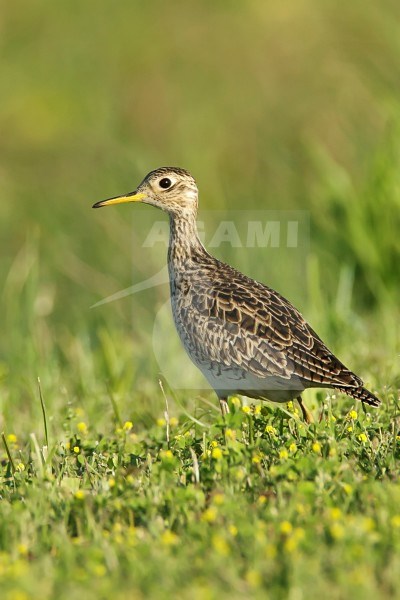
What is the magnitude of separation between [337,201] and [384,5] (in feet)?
28.5

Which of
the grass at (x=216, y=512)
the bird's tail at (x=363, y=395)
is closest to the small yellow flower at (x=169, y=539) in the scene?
the grass at (x=216, y=512)

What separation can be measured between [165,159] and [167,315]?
5.56 m

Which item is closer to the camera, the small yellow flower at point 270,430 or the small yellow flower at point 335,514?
the small yellow flower at point 335,514

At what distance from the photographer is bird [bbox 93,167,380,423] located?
6059 mm

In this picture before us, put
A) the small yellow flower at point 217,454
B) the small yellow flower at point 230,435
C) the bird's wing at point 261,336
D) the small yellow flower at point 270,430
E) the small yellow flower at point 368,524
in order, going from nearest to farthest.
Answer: the small yellow flower at point 368,524, the small yellow flower at point 217,454, the small yellow flower at point 230,435, the small yellow flower at point 270,430, the bird's wing at point 261,336

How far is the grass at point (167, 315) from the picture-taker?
4.16 metres

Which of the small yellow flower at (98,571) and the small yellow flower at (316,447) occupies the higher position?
the small yellow flower at (316,447)

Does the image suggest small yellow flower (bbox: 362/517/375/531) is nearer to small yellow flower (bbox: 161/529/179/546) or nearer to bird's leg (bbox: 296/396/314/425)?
small yellow flower (bbox: 161/529/179/546)

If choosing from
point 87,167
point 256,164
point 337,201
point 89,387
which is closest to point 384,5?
point 256,164

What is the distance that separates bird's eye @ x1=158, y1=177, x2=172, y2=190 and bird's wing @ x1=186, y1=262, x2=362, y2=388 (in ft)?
3.18

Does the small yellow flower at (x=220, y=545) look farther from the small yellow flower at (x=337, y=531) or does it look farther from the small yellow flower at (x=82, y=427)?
the small yellow flower at (x=82, y=427)

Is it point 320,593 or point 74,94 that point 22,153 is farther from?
point 320,593

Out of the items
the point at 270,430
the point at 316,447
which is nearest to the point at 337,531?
the point at 316,447

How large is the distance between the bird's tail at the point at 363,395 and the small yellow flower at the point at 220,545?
1.89 meters
